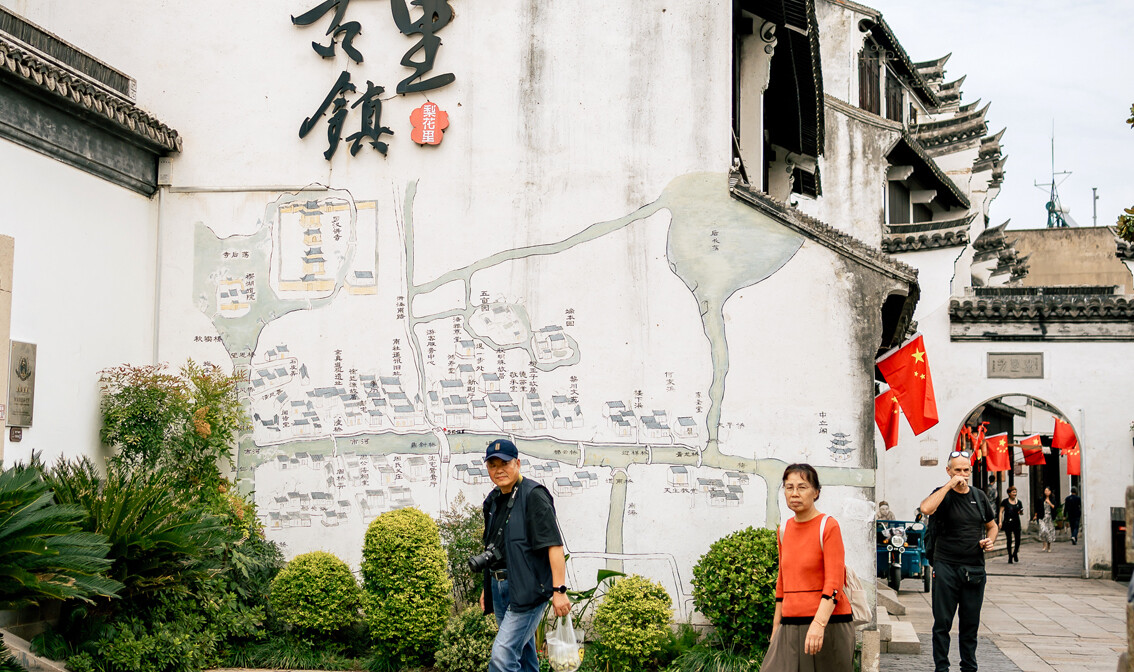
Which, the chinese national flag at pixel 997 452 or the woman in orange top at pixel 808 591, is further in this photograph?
the chinese national flag at pixel 997 452

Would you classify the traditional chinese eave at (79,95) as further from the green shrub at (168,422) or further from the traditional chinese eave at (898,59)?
the traditional chinese eave at (898,59)

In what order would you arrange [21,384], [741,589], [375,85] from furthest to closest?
1. [375,85]
2. [21,384]
3. [741,589]

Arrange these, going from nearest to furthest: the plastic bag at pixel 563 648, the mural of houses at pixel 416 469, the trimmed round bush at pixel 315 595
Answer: the plastic bag at pixel 563 648
the trimmed round bush at pixel 315 595
the mural of houses at pixel 416 469

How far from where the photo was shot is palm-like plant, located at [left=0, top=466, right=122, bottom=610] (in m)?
7.06

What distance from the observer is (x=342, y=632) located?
9836 mm

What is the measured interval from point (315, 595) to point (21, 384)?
9.84 ft

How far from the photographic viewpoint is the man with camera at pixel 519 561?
6961 mm

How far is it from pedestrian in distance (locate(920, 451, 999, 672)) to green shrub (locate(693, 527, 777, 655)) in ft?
4.32

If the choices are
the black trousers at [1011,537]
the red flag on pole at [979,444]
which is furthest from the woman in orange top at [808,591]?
the red flag on pole at [979,444]

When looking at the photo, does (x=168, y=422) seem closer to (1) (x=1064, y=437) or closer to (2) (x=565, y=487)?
(2) (x=565, y=487)

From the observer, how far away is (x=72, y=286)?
9641 mm

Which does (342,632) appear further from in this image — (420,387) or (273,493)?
(420,387)

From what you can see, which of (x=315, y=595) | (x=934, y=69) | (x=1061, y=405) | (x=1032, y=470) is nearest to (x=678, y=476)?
(x=315, y=595)

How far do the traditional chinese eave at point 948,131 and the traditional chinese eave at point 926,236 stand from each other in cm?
657
